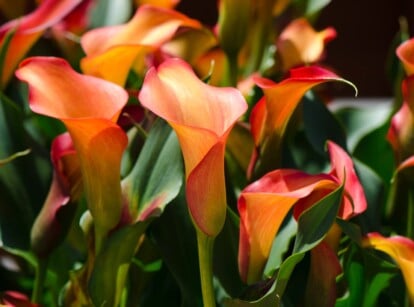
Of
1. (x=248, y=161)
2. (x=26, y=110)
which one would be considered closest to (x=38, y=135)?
(x=26, y=110)

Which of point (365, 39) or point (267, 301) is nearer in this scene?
point (267, 301)

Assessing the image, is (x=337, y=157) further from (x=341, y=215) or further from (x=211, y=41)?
(x=211, y=41)

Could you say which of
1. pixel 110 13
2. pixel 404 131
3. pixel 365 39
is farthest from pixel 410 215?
pixel 365 39

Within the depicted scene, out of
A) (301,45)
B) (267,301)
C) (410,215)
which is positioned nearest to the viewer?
(267,301)

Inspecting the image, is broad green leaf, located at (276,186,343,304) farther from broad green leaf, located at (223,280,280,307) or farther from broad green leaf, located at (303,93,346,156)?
broad green leaf, located at (303,93,346,156)

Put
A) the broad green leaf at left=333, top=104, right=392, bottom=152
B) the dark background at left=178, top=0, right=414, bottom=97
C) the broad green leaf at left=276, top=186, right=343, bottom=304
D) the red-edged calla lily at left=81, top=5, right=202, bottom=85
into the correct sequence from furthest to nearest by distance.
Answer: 1. the dark background at left=178, top=0, right=414, bottom=97
2. the broad green leaf at left=333, top=104, right=392, bottom=152
3. the red-edged calla lily at left=81, top=5, right=202, bottom=85
4. the broad green leaf at left=276, top=186, right=343, bottom=304

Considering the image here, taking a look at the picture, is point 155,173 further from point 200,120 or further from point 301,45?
point 301,45

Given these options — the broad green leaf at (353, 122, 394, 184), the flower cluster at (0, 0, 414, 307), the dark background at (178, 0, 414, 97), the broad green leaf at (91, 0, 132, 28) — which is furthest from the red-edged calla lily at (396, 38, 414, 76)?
the dark background at (178, 0, 414, 97)
